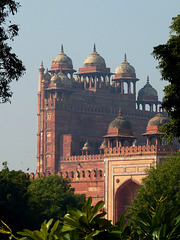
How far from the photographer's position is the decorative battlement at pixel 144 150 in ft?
251

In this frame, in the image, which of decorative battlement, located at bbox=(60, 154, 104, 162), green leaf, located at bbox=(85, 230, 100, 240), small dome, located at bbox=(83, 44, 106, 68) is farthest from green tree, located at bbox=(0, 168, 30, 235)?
small dome, located at bbox=(83, 44, 106, 68)

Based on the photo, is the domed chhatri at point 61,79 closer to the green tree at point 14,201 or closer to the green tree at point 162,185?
the green tree at point 14,201

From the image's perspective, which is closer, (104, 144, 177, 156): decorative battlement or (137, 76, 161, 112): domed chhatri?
(104, 144, 177, 156): decorative battlement

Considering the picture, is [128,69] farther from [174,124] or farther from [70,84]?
[174,124]

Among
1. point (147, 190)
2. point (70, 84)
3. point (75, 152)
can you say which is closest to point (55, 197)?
point (147, 190)

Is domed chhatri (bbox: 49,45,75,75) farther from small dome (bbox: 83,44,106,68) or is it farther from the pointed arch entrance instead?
the pointed arch entrance

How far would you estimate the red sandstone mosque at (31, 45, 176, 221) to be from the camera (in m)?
78.1

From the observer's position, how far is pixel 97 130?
4245 inches

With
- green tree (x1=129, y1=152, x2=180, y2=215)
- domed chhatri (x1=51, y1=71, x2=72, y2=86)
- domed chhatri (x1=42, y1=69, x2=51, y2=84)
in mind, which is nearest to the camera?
green tree (x1=129, y1=152, x2=180, y2=215)

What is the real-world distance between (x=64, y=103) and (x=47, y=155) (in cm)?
741

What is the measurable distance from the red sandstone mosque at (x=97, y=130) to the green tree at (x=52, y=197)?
296 inches

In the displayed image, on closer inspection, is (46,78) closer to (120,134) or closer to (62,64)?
(62,64)

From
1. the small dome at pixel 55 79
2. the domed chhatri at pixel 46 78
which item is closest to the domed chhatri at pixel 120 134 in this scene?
the small dome at pixel 55 79

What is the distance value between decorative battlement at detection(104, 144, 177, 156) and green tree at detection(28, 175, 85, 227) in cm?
779
